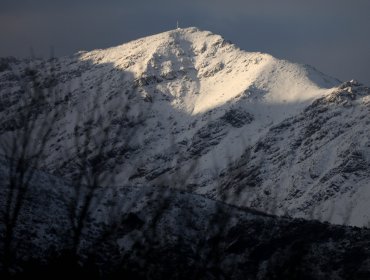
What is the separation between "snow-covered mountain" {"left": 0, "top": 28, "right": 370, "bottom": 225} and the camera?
399 feet

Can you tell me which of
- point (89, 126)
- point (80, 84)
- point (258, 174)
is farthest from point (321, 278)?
point (80, 84)

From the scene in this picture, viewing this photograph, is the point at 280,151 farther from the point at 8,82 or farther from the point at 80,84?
the point at 8,82

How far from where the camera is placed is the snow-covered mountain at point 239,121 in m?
122

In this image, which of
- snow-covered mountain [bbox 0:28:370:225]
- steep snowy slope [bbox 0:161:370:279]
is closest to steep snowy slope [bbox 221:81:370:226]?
snow-covered mountain [bbox 0:28:370:225]

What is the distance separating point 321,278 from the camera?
138 ft

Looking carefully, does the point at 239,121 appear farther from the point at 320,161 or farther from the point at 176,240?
the point at 176,240

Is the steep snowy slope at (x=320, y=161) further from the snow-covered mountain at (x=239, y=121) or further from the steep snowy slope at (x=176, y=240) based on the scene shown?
the steep snowy slope at (x=176, y=240)

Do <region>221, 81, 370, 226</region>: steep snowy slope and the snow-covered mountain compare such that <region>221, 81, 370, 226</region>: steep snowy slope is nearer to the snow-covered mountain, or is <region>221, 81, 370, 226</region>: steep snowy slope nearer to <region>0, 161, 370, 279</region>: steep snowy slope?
the snow-covered mountain

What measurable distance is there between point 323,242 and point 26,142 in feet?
111

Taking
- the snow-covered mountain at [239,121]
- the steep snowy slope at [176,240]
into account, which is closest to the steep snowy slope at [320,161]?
the snow-covered mountain at [239,121]

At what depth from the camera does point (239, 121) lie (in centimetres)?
15750

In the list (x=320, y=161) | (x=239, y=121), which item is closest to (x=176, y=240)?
(x=320, y=161)

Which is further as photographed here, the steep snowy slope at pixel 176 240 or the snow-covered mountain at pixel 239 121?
the snow-covered mountain at pixel 239 121

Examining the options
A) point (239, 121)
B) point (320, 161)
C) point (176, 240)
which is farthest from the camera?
point (239, 121)
